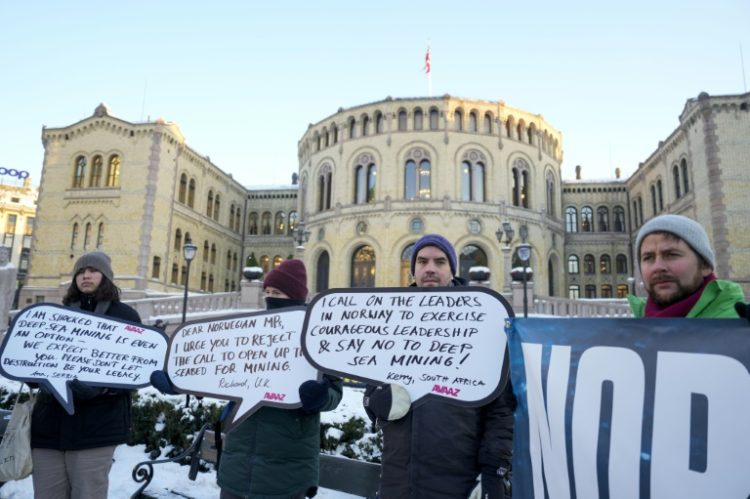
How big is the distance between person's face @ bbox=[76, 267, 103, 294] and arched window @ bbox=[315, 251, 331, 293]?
94.5ft

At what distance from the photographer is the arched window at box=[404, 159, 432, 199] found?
104 ft

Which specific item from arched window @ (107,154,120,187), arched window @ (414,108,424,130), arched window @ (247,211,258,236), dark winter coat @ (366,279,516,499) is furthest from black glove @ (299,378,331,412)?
arched window @ (247,211,258,236)

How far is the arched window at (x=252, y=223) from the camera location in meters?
44.5

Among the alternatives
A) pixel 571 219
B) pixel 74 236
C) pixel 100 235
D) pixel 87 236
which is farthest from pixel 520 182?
pixel 74 236

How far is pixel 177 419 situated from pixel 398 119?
29449mm

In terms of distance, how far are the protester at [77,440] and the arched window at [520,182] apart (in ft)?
105

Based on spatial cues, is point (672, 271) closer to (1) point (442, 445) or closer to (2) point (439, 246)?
(2) point (439, 246)

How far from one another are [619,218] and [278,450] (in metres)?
43.1

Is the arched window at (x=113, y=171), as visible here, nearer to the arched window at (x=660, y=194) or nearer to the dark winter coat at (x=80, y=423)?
the dark winter coat at (x=80, y=423)

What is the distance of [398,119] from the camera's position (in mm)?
32656

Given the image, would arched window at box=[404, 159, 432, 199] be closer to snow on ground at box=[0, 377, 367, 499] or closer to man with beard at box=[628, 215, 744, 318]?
snow on ground at box=[0, 377, 367, 499]

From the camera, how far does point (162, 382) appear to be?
11.4 feet

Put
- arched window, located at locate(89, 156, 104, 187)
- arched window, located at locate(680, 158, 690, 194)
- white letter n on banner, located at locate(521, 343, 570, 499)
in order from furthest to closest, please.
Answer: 1. arched window, located at locate(89, 156, 104, 187)
2. arched window, located at locate(680, 158, 690, 194)
3. white letter n on banner, located at locate(521, 343, 570, 499)

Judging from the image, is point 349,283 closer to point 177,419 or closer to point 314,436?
point 177,419
